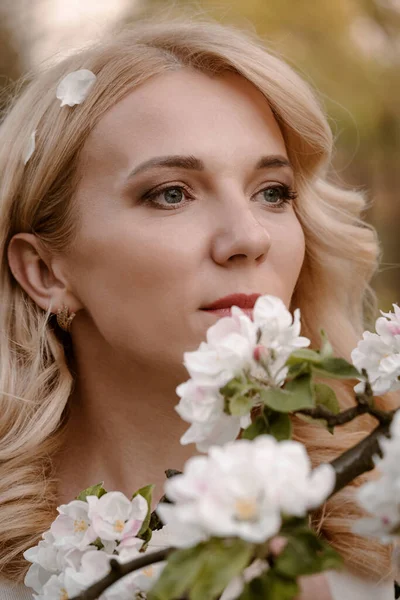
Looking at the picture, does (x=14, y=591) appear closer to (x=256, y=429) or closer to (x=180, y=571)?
(x=256, y=429)

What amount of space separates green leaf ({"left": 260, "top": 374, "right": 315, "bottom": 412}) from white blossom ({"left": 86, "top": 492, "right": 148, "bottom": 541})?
44cm

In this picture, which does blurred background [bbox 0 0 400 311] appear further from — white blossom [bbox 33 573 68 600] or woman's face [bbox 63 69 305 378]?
white blossom [bbox 33 573 68 600]

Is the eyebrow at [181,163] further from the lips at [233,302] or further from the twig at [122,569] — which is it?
the twig at [122,569]

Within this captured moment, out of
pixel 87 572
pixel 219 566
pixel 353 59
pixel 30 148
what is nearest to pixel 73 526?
pixel 87 572

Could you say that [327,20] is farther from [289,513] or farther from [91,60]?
[289,513]

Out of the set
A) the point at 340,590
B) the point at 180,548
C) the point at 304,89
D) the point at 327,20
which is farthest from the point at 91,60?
the point at 327,20

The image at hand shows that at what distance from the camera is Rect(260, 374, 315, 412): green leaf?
2.63ft

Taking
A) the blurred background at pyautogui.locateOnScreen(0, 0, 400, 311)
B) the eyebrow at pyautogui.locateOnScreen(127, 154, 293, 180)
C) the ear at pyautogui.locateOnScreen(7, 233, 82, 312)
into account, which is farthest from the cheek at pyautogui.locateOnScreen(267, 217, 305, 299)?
the blurred background at pyautogui.locateOnScreen(0, 0, 400, 311)

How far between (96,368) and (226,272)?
562 mm

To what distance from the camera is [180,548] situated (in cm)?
69

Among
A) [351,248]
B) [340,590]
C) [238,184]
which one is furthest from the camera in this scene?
[351,248]

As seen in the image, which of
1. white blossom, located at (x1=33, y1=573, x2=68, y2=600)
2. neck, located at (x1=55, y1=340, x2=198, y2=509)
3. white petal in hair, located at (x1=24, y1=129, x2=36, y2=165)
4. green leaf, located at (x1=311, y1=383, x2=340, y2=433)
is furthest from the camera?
white petal in hair, located at (x1=24, y1=129, x2=36, y2=165)

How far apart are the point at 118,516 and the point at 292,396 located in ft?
1.61

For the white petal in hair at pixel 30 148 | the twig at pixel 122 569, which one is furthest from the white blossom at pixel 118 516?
the white petal in hair at pixel 30 148
